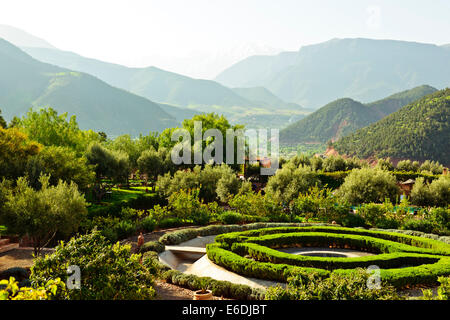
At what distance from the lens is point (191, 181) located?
39156 millimetres

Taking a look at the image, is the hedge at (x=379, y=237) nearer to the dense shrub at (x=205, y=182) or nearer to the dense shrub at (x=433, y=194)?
the dense shrub at (x=205, y=182)

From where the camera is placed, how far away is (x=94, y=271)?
10.9m

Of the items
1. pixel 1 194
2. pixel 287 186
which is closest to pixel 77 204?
pixel 1 194

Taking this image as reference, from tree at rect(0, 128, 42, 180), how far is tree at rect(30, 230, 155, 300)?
20.7 m

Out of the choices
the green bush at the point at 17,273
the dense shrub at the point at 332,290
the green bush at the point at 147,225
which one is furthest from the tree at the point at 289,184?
the dense shrub at the point at 332,290

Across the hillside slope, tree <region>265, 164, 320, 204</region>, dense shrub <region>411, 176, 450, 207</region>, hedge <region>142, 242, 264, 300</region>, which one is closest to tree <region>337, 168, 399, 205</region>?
tree <region>265, 164, 320, 204</region>

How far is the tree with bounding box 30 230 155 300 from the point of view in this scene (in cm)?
1050

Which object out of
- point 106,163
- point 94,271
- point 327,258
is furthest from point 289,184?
point 94,271

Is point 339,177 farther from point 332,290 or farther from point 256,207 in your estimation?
point 332,290

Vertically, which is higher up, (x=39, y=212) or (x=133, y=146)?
(x=133, y=146)

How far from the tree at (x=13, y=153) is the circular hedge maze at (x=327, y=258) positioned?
19475mm

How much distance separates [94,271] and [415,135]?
11471cm

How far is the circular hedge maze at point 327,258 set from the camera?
1559 cm

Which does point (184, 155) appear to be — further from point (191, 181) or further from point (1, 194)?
point (1, 194)
